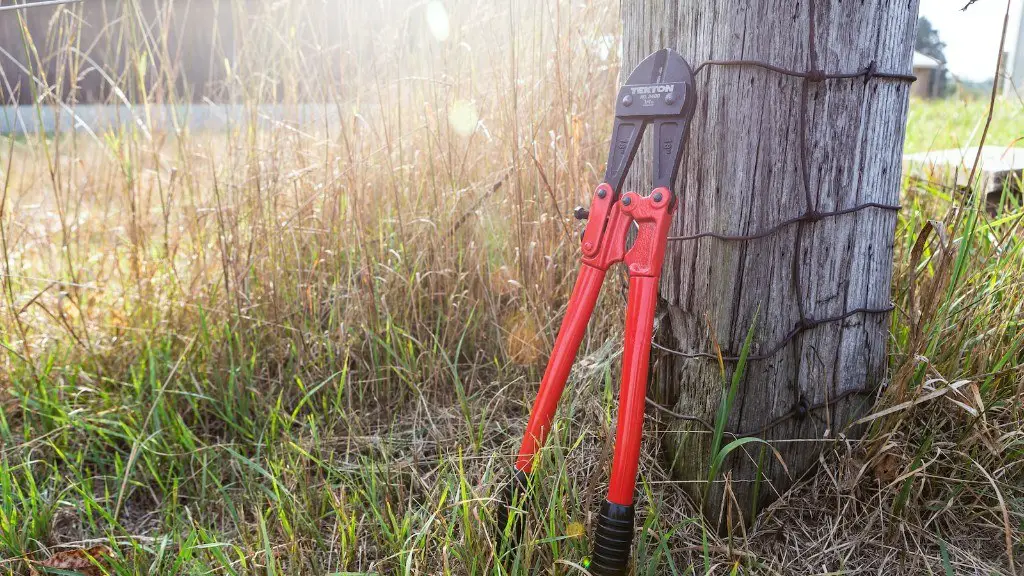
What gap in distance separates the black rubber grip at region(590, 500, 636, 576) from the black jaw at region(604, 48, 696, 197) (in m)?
0.64

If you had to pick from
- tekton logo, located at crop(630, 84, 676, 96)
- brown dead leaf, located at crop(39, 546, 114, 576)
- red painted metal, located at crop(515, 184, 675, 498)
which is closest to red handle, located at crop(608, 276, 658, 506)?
red painted metal, located at crop(515, 184, 675, 498)

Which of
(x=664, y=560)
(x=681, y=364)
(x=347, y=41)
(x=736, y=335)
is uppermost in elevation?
(x=347, y=41)

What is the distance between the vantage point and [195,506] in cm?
198

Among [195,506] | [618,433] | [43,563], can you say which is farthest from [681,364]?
[43,563]

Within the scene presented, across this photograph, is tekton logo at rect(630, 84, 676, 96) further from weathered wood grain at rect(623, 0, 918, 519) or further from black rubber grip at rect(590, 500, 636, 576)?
black rubber grip at rect(590, 500, 636, 576)

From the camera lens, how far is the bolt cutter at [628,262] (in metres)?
1.32

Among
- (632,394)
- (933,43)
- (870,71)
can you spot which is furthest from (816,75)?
(933,43)

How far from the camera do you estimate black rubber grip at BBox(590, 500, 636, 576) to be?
131 cm

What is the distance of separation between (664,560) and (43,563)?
1494 millimetres

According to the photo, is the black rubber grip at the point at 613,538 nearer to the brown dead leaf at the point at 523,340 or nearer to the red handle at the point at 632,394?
the red handle at the point at 632,394

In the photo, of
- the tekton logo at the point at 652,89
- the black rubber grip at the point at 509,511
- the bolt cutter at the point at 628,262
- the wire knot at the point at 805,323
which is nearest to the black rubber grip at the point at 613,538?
the bolt cutter at the point at 628,262

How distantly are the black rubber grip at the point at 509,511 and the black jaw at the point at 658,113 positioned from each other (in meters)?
0.65

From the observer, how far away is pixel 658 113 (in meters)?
1.38

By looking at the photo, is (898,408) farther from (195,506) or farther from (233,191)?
(233,191)
